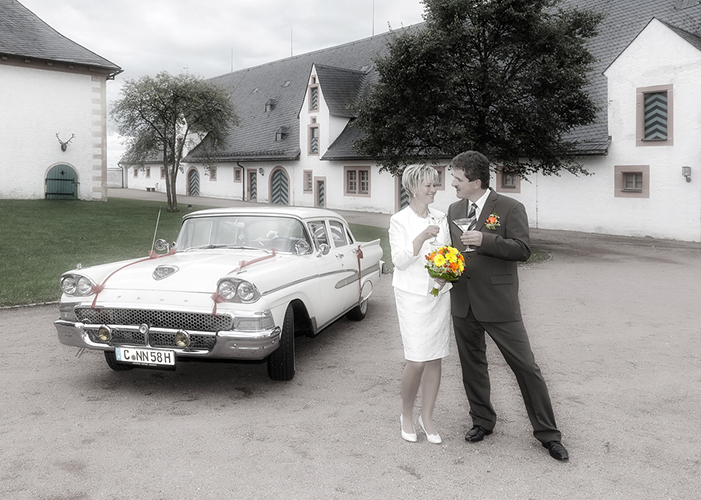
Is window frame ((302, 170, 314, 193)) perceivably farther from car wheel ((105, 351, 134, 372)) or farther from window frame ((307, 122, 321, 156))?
car wheel ((105, 351, 134, 372))

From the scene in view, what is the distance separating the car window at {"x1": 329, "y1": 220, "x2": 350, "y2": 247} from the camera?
7373mm

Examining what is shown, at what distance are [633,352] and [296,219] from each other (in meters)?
3.73

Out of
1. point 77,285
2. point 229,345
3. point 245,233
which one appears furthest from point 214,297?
point 245,233

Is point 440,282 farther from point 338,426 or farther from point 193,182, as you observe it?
point 193,182

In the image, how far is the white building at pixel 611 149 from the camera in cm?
2053

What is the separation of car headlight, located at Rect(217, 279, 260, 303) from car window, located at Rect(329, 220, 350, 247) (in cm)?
223

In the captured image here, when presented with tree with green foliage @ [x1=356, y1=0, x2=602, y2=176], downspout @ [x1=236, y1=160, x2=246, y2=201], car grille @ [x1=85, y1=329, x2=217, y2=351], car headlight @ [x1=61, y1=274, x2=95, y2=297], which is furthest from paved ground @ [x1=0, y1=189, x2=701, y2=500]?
downspout @ [x1=236, y1=160, x2=246, y2=201]

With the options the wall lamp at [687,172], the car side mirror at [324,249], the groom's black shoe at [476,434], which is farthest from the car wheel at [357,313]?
the wall lamp at [687,172]

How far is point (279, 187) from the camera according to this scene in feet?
122

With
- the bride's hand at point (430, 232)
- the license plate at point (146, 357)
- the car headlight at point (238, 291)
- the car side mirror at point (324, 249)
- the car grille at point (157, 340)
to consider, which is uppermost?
the bride's hand at point (430, 232)

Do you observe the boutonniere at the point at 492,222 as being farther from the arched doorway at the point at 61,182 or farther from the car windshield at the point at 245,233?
the arched doorway at the point at 61,182

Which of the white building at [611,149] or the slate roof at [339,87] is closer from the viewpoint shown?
the white building at [611,149]

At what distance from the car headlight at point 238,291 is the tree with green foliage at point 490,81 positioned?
1177cm

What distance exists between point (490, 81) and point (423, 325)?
13.3m
